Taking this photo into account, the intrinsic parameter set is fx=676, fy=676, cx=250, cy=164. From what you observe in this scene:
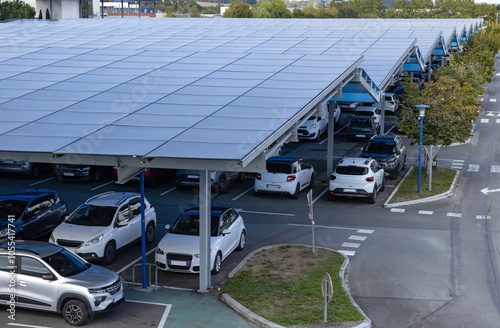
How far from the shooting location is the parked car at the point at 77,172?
92.8ft

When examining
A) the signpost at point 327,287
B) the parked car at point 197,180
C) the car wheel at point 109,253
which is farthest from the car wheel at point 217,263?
the parked car at point 197,180

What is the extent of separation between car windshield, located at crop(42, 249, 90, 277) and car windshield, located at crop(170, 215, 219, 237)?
360cm

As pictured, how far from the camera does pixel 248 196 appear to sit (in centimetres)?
2656

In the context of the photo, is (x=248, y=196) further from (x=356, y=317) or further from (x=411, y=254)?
(x=356, y=317)

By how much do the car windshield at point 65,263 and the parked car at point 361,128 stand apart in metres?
26.5

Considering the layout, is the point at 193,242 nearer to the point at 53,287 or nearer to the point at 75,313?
the point at 75,313

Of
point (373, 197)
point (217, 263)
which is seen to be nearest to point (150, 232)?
point (217, 263)

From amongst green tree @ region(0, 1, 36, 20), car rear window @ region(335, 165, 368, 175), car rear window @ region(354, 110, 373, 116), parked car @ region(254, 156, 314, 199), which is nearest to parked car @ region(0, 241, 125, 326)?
parked car @ region(254, 156, 314, 199)

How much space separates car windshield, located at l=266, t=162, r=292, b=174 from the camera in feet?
85.1

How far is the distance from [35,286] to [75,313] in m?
0.99

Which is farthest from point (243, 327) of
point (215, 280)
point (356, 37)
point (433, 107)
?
point (356, 37)

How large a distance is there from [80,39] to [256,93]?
46.8 ft

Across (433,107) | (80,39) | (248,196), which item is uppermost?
(80,39)

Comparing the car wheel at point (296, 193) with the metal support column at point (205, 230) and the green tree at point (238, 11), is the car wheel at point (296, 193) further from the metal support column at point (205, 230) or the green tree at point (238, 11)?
the green tree at point (238, 11)
